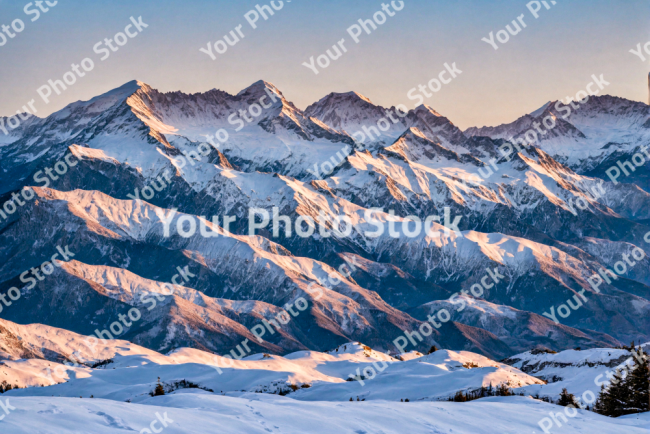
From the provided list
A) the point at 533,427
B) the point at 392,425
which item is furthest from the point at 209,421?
the point at 533,427

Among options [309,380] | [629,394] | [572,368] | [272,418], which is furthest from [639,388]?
[572,368]

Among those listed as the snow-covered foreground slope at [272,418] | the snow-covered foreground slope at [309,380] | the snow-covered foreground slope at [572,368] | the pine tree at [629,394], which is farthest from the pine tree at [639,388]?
the snow-covered foreground slope at [309,380]

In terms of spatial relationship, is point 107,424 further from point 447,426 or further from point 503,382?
point 503,382

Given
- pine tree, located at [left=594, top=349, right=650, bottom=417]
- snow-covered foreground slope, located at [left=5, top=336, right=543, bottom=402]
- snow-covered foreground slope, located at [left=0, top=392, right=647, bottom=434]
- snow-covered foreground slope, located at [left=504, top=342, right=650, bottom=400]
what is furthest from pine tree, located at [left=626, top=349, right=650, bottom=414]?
snow-covered foreground slope, located at [left=5, top=336, right=543, bottom=402]

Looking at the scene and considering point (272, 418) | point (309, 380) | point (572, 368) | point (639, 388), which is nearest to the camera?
point (272, 418)

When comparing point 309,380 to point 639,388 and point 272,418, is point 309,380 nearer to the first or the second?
point 639,388

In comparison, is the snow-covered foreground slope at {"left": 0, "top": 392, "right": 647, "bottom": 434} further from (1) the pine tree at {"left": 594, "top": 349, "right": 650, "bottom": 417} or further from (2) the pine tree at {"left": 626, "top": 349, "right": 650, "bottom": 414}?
(1) the pine tree at {"left": 594, "top": 349, "right": 650, "bottom": 417}

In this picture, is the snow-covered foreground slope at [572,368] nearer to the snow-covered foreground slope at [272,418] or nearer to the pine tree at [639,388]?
the pine tree at [639,388]

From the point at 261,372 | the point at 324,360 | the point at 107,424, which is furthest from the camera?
the point at 324,360
